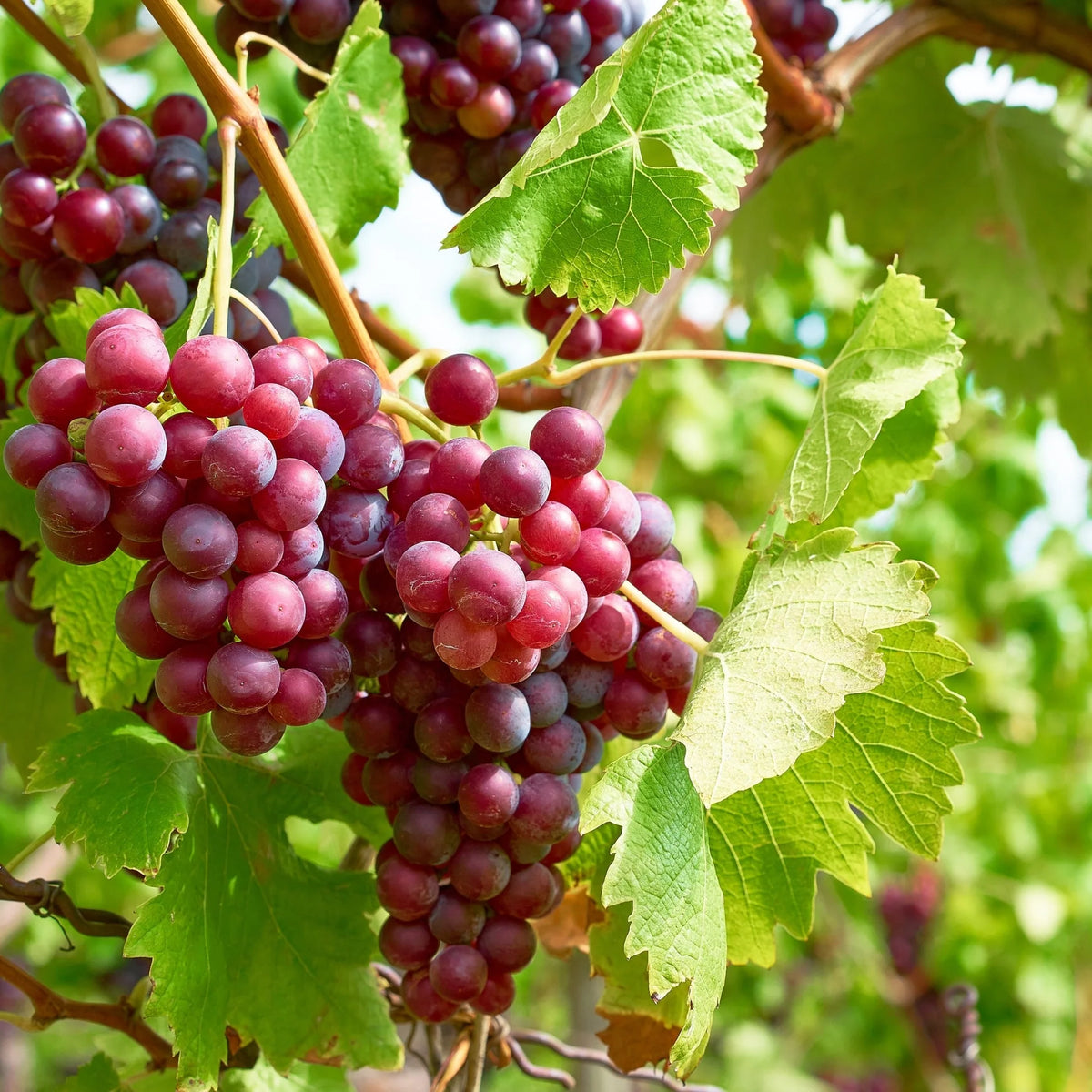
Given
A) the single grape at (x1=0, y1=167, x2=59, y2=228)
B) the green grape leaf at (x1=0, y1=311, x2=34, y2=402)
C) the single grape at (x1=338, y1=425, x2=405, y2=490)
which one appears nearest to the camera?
the single grape at (x1=338, y1=425, x2=405, y2=490)

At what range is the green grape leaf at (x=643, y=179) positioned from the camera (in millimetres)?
717

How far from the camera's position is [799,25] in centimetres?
128

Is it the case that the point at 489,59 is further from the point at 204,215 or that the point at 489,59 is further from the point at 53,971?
the point at 53,971

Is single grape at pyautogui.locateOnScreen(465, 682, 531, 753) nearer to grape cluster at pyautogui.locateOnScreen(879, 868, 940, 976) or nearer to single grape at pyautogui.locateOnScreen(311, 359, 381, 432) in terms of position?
single grape at pyautogui.locateOnScreen(311, 359, 381, 432)

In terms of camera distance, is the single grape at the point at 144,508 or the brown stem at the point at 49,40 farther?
the brown stem at the point at 49,40

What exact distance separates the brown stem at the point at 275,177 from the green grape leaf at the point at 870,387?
286 millimetres

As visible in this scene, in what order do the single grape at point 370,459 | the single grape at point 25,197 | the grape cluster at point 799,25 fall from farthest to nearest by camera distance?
the grape cluster at point 799,25, the single grape at point 25,197, the single grape at point 370,459

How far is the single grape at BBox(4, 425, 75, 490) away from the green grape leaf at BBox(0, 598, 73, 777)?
1.78 feet

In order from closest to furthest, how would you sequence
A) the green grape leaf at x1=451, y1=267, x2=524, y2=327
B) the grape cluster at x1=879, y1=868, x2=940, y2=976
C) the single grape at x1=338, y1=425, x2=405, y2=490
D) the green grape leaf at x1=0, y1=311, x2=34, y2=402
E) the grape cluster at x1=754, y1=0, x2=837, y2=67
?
the single grape at x1=338, y1=425, x2=405, y2=490 → the green grape leaf at x1=0, y1=311, x2=34, y2=402 → the grape cluster at x1=754, y1=0, x2=837, y2=67 → the green grape leaf at x1=451, y1=267, x2=524, y2=327 → the grape cluster at x1=879, y1=868, x2=940, y2=976

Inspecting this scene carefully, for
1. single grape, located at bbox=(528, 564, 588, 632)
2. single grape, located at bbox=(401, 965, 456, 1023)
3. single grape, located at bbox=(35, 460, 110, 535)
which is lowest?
single grape, located at bbox=(401, 965, 456, 1023)

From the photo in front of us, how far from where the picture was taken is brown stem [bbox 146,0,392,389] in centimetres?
73

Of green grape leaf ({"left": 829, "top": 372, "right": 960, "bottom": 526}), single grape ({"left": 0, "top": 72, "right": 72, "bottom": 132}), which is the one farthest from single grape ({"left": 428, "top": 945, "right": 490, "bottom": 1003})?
single grape ({"left": 0, "top": 72, "right": 72, "bottom": 132})

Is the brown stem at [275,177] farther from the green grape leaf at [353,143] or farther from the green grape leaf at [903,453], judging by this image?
the green grape leaf at [903,453]

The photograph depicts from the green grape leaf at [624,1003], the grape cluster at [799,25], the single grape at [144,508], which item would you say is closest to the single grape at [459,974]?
the green grape leaf at [624,1003]
